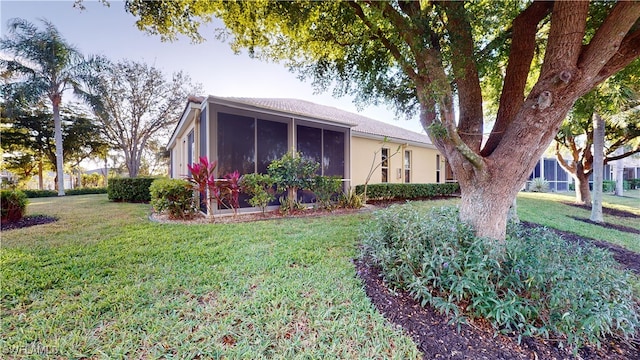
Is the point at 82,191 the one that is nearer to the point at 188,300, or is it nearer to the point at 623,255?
the point at 188,300

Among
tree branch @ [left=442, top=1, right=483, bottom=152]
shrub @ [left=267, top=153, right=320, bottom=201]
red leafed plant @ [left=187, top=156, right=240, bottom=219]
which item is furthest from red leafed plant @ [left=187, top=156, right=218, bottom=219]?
tree branch @ [left=442, top=1, right=483, bottom=152]

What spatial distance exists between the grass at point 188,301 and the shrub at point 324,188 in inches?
132

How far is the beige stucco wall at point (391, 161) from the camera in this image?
11.3 metres

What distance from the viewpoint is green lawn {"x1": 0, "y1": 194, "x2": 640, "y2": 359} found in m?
1.96

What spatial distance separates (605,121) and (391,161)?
24.5ft

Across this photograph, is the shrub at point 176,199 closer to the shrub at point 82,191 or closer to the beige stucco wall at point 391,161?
the beige stucco wall at point 391,161

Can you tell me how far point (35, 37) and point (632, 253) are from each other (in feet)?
76.6

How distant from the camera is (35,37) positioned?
11.9m

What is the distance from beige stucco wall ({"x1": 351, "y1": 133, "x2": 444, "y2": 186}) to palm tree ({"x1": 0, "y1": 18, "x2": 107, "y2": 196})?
15.4 m

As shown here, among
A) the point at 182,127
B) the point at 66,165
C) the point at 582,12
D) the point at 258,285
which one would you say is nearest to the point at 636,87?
the point at 582,12

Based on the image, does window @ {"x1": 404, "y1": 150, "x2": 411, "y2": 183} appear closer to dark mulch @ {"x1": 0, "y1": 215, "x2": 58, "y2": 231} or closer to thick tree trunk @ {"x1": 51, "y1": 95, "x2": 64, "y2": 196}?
dark mulch @ {"x1": 0, "y1": 215, "x2": 58, "y2": 231}

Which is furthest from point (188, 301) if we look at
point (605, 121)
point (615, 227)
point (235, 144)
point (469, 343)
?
point (605, 121)

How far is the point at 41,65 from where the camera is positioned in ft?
40.2

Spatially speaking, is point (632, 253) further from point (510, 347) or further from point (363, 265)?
point (363, 265)
